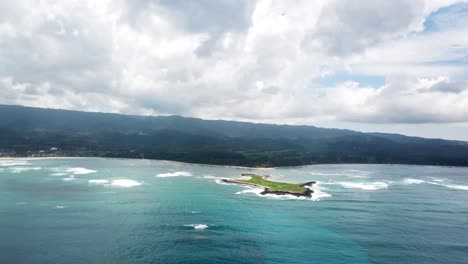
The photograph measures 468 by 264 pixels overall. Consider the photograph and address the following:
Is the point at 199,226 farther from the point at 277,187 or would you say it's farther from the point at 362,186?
the point at 362,186

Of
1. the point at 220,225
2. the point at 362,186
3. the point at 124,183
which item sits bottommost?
the point at 220,225

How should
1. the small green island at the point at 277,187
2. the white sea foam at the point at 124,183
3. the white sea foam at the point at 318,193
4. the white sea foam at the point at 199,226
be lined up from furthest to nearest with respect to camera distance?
the white sea foam at the point at 124,183, the small green island at the point at 277,187, the white sea foam at the point at 318,193, the white sea foam at the point at 199,226

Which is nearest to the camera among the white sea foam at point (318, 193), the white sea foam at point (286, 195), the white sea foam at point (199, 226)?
the white sea foam at point (199, 226)

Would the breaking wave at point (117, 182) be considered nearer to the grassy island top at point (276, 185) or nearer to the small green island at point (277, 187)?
the small green island at point (277, 187)

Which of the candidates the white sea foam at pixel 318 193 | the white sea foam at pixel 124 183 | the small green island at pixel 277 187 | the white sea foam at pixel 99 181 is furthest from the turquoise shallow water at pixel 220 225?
the white sea foam at pixel 99 181

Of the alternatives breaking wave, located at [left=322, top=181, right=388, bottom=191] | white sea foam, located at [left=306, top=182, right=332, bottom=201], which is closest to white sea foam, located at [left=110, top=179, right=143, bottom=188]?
white sea foam, located at [left=306, top=182, right=332, bottom=201]

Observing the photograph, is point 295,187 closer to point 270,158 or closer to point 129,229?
point 129,229

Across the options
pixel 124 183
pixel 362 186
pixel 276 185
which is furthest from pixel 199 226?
pixel 362 186

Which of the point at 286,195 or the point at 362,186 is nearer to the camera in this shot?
the point at 286,195
